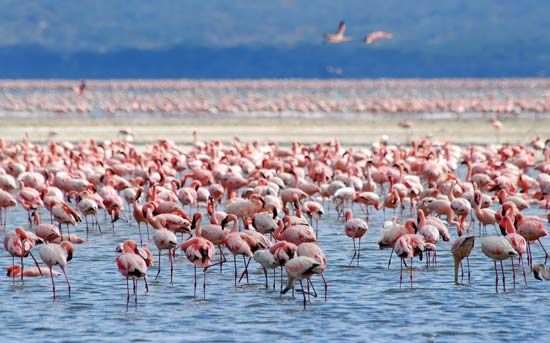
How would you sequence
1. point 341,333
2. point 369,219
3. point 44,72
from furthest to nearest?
point 44,72, point 369,219, point 341,333

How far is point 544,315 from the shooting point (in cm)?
962

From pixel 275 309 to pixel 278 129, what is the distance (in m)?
24.3

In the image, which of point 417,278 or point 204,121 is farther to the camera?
point 204,121

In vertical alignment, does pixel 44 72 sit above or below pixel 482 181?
above

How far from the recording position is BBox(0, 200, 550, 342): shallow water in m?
9.11

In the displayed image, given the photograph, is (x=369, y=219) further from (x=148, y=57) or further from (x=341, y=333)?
(x=148, y=57)

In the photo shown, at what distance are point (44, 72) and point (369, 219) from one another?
449 ft

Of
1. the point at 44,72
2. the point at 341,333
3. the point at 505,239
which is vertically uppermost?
the point at 44,72

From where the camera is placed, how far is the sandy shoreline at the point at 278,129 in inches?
1198

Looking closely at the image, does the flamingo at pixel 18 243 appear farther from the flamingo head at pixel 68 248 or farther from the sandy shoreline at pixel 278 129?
the sandy shoreline at pixel 278 129

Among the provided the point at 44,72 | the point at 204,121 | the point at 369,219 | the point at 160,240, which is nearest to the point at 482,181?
the point at 369,219

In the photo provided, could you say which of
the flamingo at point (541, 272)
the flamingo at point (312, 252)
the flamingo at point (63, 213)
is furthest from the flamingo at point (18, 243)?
the flamingo at point (541, 272)

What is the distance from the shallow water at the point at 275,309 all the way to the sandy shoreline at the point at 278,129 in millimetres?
17484

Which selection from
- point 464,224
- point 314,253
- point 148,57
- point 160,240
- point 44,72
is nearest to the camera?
point 314,253
